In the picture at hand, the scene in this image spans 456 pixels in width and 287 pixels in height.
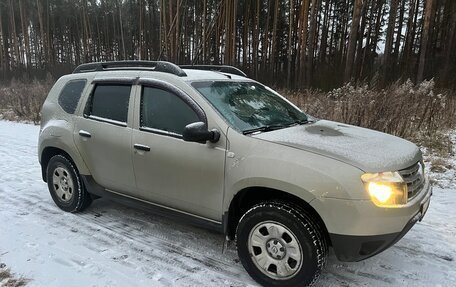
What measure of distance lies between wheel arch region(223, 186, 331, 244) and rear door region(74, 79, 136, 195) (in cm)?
123

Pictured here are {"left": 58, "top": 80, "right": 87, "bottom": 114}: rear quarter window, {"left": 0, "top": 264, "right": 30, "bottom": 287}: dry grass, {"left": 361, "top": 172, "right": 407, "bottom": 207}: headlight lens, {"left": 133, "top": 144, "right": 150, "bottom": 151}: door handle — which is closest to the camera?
{"left": 361, "top": 172, "right": 407, "bottom": 207}: headlight lens

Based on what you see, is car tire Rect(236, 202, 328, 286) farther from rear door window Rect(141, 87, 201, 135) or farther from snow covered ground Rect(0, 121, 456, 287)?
rear door window Rect(141, 87, 201, 135)

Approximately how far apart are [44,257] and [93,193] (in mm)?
1038

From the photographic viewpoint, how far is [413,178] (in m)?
2.99

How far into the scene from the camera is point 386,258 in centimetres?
356

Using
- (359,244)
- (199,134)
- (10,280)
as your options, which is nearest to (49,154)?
(10,280)

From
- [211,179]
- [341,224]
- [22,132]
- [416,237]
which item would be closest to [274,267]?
[341,224]

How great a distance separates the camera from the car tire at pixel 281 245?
283 cm

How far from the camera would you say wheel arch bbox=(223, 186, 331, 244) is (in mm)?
2914

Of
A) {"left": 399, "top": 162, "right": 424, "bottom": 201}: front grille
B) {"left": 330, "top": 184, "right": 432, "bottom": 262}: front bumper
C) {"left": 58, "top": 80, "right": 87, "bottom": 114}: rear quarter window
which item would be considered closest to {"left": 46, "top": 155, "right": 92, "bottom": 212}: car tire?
{"left": 58, "top": 80, "right": 87, "bottom": 114}: rear quarter window

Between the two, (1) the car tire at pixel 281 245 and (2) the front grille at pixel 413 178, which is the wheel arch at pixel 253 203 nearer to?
(1) the car tire at pixel 281 245

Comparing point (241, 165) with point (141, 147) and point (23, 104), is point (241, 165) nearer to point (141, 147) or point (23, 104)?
point (141, 147)

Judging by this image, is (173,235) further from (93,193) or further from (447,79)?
(447,79)

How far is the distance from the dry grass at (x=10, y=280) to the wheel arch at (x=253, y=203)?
5.81 ft
